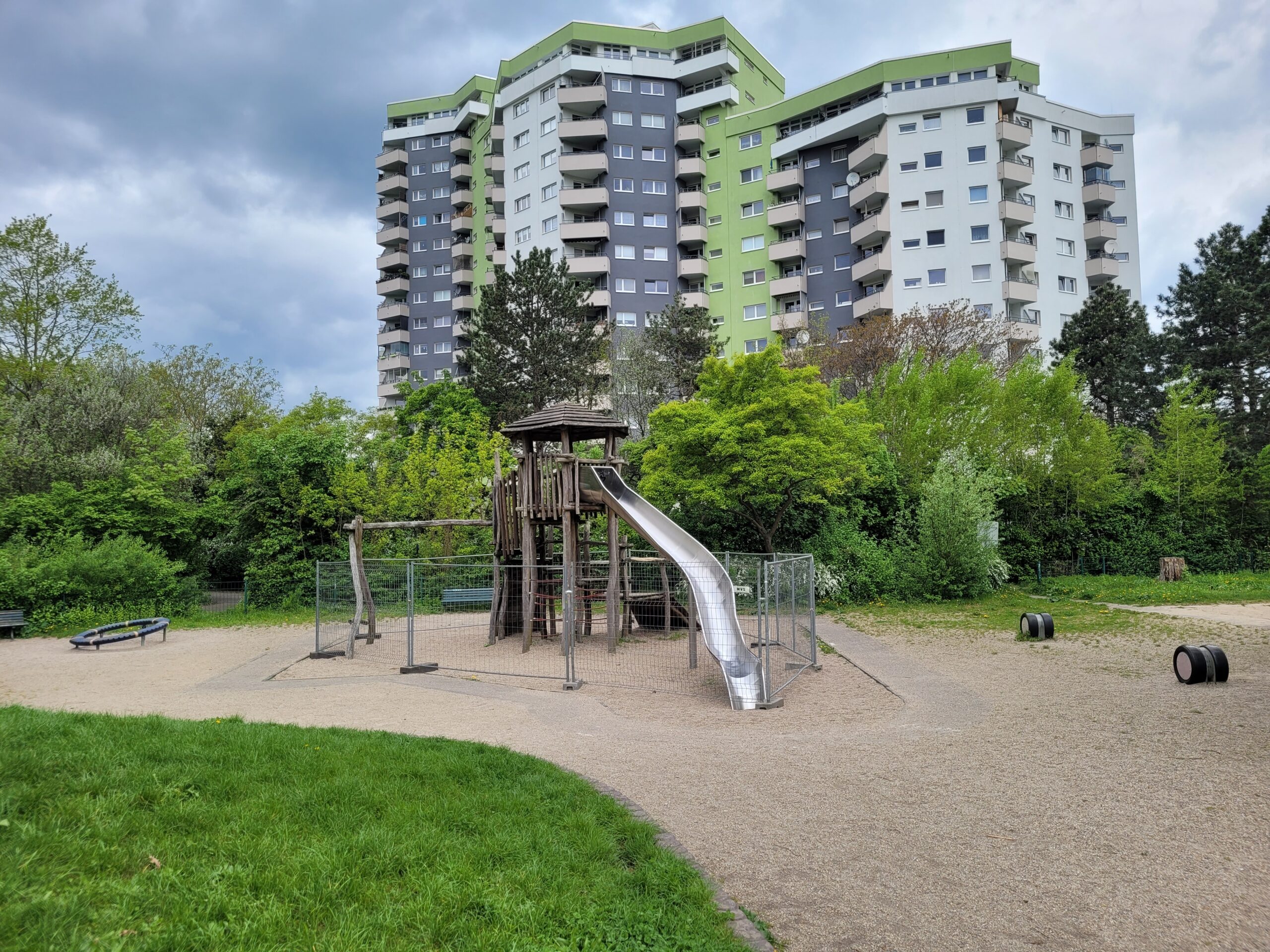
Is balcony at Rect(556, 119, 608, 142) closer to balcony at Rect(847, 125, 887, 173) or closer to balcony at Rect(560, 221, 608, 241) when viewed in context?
balcony at Rect(560, 221, 608, 241)

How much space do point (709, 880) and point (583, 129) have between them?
57258mm

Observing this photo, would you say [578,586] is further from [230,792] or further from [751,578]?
[230,792]

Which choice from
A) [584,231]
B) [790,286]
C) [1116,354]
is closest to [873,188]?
[790,286]

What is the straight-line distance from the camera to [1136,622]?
17109mm

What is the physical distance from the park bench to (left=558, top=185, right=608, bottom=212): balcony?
43.8 metres

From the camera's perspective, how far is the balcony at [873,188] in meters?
48.8

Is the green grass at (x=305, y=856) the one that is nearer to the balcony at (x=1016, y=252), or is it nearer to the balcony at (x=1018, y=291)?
the balcony at (x=1018, y=291)

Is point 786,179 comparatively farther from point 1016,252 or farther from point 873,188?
point 1016,252

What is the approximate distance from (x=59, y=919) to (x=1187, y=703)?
437 inches

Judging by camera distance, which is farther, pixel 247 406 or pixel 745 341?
pixel 745 341

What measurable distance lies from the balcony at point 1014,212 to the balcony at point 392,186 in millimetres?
48100

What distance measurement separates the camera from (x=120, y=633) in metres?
17.9

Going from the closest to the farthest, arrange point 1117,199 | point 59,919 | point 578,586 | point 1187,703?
point 59,919
point 1187,703
point 578,586
point 1117,199

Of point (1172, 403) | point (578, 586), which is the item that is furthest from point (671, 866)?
point (1172, 403)
